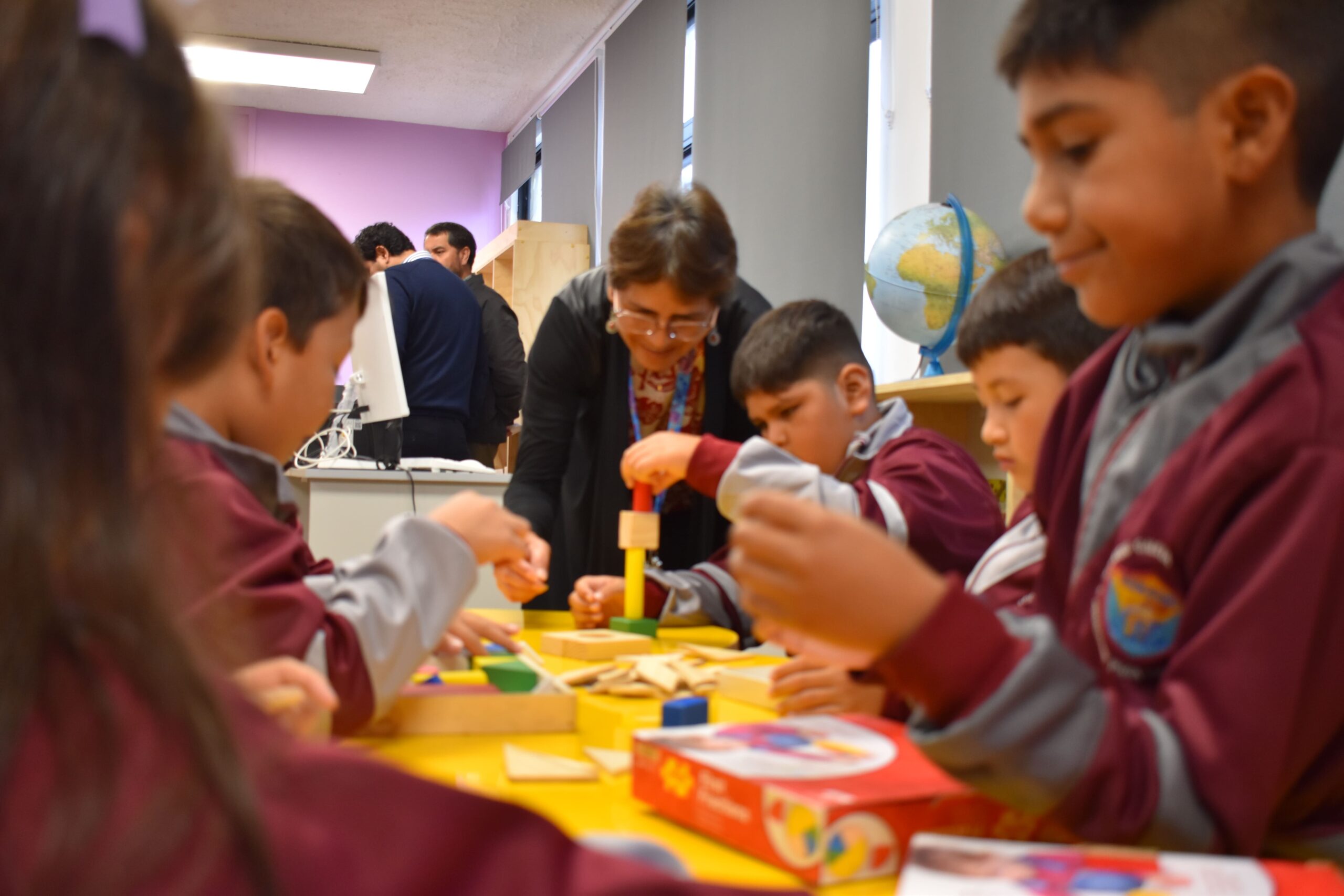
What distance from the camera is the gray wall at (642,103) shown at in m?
5.67

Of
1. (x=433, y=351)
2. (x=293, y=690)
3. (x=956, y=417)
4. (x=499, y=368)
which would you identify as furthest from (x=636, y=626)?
(x=499, y=368)

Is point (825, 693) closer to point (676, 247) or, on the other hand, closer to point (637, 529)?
point (637, 529)

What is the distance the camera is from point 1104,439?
870mm

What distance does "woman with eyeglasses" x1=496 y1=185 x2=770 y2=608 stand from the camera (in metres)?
2.00

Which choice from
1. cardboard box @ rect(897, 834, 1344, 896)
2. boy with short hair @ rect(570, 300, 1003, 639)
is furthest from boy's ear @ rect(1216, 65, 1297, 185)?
boy with short hair @ rect(570, 300, 1003, 639)

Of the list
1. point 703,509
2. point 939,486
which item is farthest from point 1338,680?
point 703,509

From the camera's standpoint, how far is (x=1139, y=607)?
0.73 meters

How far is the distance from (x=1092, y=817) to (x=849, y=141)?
3.60 m

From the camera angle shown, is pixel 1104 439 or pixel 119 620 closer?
pixel 119 620

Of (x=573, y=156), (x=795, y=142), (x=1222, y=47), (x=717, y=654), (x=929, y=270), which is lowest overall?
Answer: (x=717, y=654)

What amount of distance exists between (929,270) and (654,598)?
1193mm

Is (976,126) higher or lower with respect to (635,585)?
higher

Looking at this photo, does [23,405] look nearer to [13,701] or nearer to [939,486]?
[13,701]

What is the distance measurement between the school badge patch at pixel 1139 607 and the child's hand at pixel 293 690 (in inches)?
20.9
